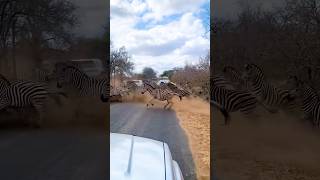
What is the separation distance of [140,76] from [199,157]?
3.20 ft

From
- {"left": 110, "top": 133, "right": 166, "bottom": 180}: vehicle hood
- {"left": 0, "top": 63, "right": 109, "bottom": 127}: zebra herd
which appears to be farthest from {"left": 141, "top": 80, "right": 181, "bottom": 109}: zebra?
{"left": 110, "top": 133, "right": 166, "bottom": 180}: vehicle hood

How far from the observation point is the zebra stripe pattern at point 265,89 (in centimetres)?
172

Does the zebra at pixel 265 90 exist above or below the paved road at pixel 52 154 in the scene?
above

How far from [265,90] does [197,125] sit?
1.83 metres

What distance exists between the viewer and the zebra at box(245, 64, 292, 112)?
1.72 m

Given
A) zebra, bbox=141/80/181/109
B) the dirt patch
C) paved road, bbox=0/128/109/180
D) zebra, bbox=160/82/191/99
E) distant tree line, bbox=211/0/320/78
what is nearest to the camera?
paved road, bbox=0/128/109/180

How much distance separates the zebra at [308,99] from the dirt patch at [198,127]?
0.79 meters

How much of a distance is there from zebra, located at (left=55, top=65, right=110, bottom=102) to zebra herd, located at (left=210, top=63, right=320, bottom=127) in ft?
1.89

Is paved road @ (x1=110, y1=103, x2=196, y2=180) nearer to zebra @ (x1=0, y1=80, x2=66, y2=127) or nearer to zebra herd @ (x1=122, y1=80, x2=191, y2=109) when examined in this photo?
zebra herd @ (x1=122, y1=80, x2=191, y2=109)

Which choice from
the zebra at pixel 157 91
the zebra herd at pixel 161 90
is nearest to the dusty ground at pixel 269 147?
the zebra herd at pixel 161 90

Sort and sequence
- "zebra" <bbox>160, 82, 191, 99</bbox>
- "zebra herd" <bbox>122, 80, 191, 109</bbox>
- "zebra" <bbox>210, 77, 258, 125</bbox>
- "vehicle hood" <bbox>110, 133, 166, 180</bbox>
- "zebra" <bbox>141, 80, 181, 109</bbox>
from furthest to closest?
"zebra" <bbox>141, 80, 181, 109</bbox>
"zebra herd" <bbox>122, 80, 191, 109</bbox>
"zebra" <bbox>160, 82, 191, 99</bbox>
"zebra" <bbox>210, 77, 258, 125</bbox>
"vehicle hood" <bbox>110, 133, 166, 180</bbox>

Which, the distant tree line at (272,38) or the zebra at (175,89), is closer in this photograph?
the distant tree line at (272,38)

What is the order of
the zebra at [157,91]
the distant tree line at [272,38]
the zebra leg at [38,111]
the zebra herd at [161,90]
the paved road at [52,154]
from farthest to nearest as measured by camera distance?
the zebra at [157,91]
the zebra herd at [161,90]
the distant tree line at [272,38]
the zebra leg at [38,111]
the paved road at [52,154]

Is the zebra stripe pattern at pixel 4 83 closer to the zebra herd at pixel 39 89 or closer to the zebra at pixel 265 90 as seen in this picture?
the zebra herd at pixel 39 89
